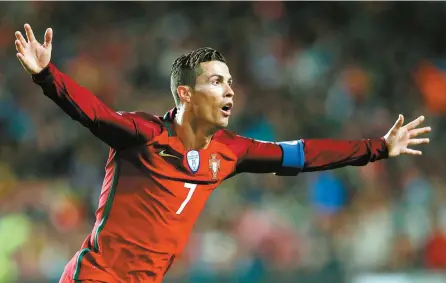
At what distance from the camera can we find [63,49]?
1112cm

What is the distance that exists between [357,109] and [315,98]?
1.78 ft

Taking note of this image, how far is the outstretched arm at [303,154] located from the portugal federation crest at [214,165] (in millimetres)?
152

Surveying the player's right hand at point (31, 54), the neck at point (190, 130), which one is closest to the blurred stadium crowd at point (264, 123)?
the neck at point (190, 130)

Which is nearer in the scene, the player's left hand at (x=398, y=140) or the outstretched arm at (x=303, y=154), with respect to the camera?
the outstretched arm at (x=303, y=154)

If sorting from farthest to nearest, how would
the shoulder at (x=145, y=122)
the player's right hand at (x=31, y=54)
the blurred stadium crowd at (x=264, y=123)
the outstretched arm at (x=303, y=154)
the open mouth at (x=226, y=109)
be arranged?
1. the blurred stadium crowd at (x=264, y=123)
2. the outstretched arm at (x=303, y=154)
3. the open mouth at (x=226, y=109)
4. the shoulder at (x=145, y=122)
5. the player's right hand at (x=31, y=54)

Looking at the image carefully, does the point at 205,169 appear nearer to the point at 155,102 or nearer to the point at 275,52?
the point at 155,102

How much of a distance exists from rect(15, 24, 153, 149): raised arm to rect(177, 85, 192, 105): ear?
355 mm

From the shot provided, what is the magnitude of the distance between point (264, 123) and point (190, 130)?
556 centimetres

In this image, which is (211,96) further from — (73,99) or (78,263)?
(78,263)

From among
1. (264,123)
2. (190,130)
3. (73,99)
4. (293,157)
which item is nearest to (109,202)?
(190,130)

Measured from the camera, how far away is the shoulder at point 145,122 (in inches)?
174

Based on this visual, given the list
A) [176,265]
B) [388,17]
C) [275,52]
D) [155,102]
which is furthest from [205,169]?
[388,17]

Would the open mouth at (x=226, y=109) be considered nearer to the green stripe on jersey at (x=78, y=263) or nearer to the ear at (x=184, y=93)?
the ear at (x=184, y=93)

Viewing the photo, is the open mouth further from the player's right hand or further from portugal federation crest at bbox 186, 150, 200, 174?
the player's right hand
